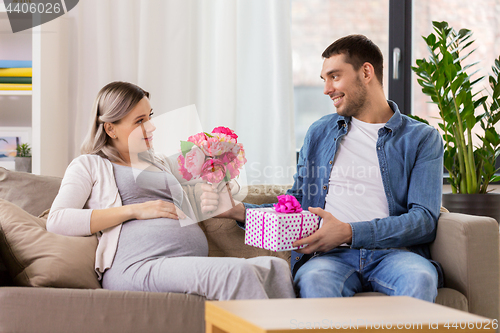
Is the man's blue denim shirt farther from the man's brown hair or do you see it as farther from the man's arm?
the man's brown hair

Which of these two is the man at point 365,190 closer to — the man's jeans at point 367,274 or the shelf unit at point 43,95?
the man's jeans at point 367,274

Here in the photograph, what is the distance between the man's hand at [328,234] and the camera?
4.71 ft

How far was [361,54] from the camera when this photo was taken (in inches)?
67.2

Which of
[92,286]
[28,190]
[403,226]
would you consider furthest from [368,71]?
[28,190]

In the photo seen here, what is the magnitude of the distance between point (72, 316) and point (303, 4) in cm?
219

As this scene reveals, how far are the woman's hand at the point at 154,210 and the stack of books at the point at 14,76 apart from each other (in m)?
1.08

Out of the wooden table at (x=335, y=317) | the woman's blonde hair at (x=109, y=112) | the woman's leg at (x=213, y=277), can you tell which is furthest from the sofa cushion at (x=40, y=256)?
the wooden table at (x=335, y=317)

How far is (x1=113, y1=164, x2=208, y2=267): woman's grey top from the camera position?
1415 mm

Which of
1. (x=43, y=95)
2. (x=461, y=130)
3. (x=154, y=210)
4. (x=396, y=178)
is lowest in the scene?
(x=154, y=210)

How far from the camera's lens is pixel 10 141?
86.2 inches

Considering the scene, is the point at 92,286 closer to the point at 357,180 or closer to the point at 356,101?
the point at 357,180

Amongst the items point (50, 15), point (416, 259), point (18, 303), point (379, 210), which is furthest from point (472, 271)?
point (50, 15)

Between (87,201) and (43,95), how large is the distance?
845 millimetres

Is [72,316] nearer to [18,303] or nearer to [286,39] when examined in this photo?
[18,303]
